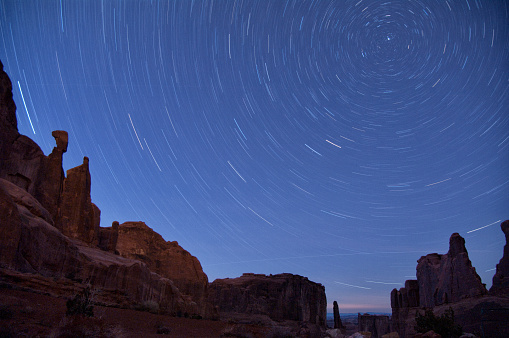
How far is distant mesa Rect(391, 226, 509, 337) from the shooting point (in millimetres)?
25625

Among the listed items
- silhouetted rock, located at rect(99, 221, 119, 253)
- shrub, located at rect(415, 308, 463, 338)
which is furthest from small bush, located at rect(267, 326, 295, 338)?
silhouetted rock, located at rect(99, 221, 119, 253)

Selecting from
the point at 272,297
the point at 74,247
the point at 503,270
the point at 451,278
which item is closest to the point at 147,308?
the point at 74,247

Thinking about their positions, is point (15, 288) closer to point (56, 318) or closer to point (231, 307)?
point (56, 318)

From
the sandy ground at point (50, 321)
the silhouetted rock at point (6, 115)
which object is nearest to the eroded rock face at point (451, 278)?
the sandy ground at point (50, 321)

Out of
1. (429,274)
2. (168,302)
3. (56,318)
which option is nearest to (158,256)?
(168,302)

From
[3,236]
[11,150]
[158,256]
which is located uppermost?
[11,150]

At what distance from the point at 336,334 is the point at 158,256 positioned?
3005cm

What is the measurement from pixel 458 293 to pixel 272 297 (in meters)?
45.2

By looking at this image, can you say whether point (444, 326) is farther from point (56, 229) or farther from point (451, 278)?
point (56, 229)

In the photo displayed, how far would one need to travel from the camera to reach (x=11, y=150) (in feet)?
89.2

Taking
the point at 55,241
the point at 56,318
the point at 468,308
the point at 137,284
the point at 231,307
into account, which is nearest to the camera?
the point at 56,318

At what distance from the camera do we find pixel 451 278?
37.4 meters

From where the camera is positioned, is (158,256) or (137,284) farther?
(158,256)

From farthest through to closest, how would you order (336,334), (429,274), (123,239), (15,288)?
(123,239) → (429,274) → (336,334) → (15,288)
